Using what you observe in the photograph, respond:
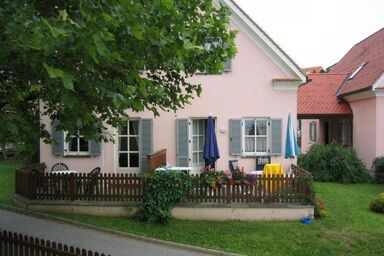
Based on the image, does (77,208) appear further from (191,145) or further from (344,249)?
(344,249)

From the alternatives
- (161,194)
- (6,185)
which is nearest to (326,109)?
(161,194)

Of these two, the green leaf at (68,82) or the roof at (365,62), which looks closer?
the green leaf at (68,82)

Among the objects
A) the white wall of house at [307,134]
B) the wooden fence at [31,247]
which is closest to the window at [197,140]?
the wooden fence at [31,247]

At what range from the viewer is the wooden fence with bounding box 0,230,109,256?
6383mm

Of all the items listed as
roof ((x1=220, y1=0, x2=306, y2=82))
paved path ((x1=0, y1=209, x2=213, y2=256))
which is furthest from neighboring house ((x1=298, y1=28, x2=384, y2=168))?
paved path ((x1=0, y1=209, x2=213, y2=256))

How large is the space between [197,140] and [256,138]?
7.03ft

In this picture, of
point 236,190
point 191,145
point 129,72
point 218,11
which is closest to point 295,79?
point 191,145

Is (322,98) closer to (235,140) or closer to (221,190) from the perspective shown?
(235,140)

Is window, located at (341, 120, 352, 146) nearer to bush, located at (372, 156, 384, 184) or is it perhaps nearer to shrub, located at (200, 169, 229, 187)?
bush, located at (372, 156, 384, 184)

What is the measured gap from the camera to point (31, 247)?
683 cm

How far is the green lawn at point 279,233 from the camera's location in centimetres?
1008

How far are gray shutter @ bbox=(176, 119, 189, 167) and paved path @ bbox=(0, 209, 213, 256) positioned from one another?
5.75m

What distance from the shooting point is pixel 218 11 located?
26.5 ft

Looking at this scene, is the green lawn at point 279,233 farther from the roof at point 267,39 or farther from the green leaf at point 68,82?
the green leaf at point 68,82
